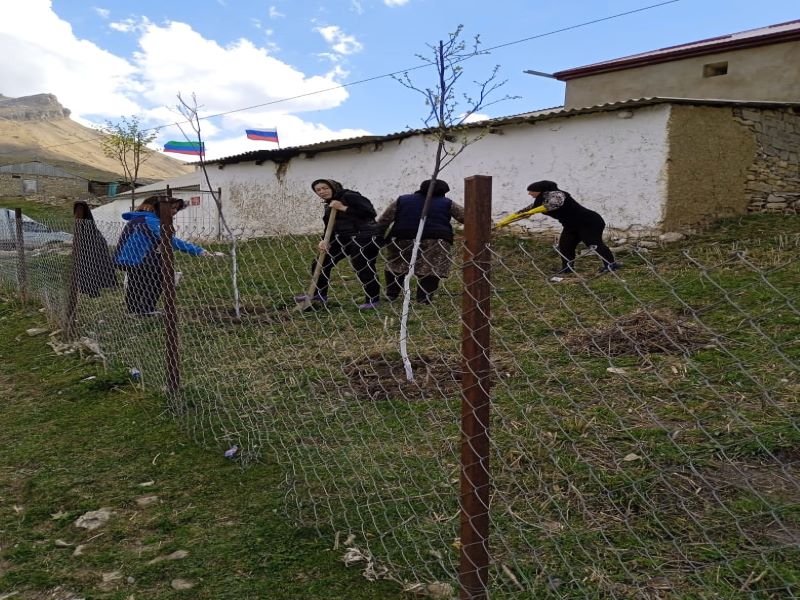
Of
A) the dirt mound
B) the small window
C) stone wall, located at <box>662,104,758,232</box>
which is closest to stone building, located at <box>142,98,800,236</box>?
stone wall, located at <box>662,104,758,232</box>

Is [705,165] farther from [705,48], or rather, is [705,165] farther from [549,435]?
[549,435]

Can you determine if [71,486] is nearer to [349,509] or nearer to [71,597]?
[71,597]

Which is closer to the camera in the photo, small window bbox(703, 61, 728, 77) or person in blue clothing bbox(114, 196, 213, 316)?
person in blue clothing bbox(114, 196, 213, 316)

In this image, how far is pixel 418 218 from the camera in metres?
5.94

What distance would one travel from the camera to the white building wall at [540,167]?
28.6 ft

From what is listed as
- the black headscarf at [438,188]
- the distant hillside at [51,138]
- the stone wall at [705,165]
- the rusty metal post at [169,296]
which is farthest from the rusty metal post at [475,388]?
the distant hillside at [51,138]

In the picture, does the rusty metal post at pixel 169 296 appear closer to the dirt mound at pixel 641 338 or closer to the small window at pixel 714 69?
the dirt mound at pixel 641 338

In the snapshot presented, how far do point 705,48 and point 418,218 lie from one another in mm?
8852

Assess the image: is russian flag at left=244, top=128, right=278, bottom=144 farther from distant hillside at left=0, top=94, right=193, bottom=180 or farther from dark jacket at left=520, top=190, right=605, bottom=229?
distant hillside at left=0, top=94, right=193, bottom=180

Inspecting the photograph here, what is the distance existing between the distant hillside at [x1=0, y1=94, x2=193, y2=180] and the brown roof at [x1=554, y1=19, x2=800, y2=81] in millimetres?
68249

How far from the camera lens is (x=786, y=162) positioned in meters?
9.57

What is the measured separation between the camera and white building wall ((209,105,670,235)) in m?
8.71

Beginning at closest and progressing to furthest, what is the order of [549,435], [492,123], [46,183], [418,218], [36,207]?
[549,435], [418,218], [492,123], [36,207], [46,183]

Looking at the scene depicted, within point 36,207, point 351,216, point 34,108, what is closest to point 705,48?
point 351,216
